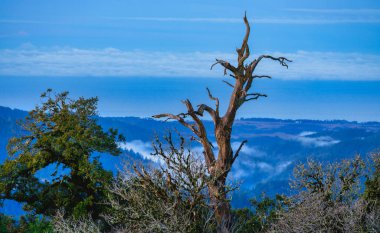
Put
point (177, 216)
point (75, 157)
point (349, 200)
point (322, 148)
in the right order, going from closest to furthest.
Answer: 1. point (177, 216)
2. point (349, 200)
3. point (75, 157)
4. point (322, 148)

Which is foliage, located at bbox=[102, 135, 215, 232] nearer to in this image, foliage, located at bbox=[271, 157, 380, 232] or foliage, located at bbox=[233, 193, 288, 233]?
foliage, located at bbox=[271, 157, 380, 232]

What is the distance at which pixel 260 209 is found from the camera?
116 feet

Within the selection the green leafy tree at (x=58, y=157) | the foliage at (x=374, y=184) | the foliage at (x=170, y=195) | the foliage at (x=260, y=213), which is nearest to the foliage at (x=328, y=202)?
the foliage at (x=374, y=184)

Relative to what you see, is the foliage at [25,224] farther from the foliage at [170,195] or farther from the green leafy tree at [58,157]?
the foliage at [170,195]

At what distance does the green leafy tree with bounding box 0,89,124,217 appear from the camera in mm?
35062

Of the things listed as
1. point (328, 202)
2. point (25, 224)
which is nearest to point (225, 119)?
point (328, 202)

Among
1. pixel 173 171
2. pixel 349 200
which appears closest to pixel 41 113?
pixel 173 171

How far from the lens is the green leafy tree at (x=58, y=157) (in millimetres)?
35062

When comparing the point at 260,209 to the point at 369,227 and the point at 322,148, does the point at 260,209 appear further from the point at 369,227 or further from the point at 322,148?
the point at 322,148

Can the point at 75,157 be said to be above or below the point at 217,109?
below

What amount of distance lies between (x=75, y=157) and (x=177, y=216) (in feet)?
36.7

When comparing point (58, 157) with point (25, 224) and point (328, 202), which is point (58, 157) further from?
point (328, 202)

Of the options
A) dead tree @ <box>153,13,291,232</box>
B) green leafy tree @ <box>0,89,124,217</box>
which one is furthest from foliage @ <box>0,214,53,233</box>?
dead tree @ <box>153,13,291,232</box>

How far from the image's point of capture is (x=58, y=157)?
3578 centimetres
